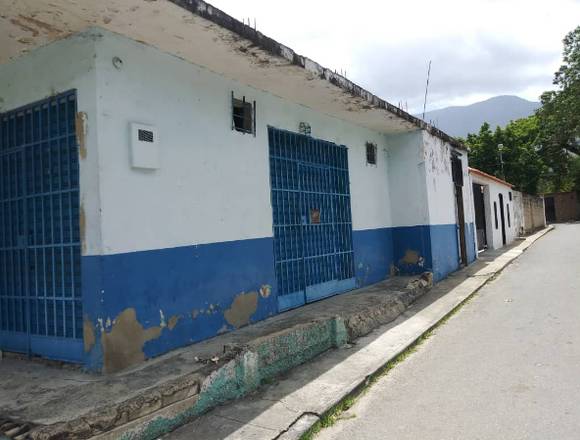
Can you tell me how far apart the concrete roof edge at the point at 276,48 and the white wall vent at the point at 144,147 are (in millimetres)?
1206

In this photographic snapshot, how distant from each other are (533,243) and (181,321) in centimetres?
1822

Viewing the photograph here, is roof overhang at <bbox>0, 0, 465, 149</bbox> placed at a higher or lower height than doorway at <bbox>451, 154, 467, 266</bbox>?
higher

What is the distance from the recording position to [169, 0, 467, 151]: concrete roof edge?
4.11m

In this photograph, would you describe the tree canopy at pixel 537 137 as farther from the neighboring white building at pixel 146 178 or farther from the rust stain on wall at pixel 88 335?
the rust stain on wall at pixel 88 335

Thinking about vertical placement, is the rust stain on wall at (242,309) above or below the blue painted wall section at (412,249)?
below

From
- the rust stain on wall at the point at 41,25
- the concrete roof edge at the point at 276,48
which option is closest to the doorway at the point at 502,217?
the concrete roof edge at the point at 276,48

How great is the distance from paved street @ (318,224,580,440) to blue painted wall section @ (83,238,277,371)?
193cm

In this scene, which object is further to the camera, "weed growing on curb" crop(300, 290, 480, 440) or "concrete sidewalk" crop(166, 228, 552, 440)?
"weed growing on curb" crop(300, 290, 480, 440)

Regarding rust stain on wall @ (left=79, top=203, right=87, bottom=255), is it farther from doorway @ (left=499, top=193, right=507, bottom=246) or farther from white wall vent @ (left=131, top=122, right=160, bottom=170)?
doorway @ (left=499, top=193, right=507, bottom=246)

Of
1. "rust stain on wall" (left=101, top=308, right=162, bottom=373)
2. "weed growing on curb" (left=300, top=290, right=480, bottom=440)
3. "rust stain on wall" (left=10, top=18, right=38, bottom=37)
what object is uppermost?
"rust stain on wall" (left=10, top=18, right=38, bottom=37)

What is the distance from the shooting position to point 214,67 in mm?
5352

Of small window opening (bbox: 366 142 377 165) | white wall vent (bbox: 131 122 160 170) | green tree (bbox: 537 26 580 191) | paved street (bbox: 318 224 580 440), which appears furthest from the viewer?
green tree (bbox: 537 26 580 191)

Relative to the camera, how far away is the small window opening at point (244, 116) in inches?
233

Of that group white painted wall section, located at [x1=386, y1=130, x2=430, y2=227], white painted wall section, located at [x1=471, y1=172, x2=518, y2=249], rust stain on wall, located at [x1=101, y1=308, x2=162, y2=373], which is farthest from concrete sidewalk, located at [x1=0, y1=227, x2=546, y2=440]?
white painted wall section, located at [x1=471, y1=172, x2=518, y2=249]
